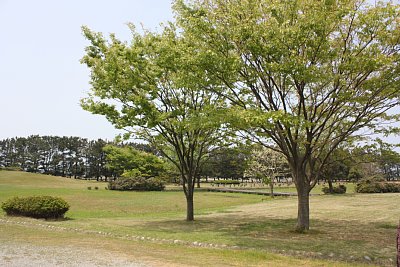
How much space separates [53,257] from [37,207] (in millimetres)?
11591

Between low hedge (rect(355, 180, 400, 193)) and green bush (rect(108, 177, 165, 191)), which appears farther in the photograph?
green bush (rect(108, 177, 165, 191))

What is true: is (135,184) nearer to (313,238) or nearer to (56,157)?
(313,238)

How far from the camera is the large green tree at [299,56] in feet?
40.9

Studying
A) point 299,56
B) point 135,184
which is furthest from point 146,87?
point 135,184

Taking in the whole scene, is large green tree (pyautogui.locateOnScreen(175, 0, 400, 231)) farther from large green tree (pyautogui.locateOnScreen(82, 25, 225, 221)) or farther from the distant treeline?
the distant treeline

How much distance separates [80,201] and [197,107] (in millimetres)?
19477

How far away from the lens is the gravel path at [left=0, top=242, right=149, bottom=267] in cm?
825

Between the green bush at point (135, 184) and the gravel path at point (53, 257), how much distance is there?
44.5 m

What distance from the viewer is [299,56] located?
42.8 feet

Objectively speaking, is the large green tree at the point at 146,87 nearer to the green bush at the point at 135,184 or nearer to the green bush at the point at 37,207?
the green bush at the point at 37,207

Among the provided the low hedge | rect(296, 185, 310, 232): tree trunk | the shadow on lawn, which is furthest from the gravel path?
the low hedge

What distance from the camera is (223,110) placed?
14594 mm

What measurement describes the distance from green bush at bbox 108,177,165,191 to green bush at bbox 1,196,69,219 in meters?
34.3

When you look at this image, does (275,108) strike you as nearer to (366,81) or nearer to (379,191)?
(366,81)
